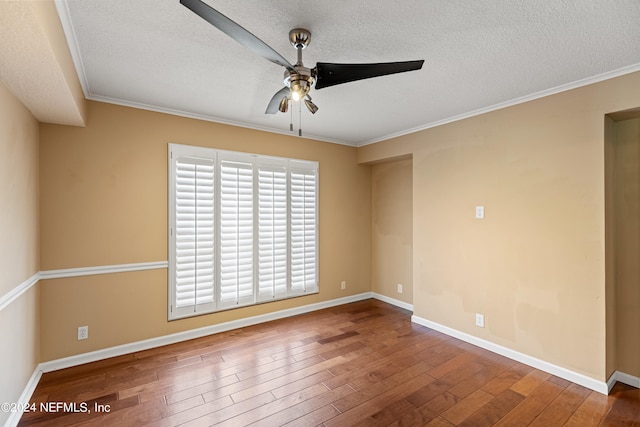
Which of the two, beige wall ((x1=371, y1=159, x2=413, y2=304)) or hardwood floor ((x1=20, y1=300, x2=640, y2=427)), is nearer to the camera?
hardwood floor ((x1=20, y1=300, x2=640, y2=427))

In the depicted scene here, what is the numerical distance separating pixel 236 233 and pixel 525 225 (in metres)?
3.16

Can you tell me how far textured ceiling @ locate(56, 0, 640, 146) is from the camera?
1686 millimetres

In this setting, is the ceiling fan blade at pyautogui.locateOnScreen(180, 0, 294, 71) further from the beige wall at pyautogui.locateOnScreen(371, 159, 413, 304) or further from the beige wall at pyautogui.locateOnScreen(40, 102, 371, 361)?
the beige wall at pyautogui.locateOnScreen(371, 159, 413, 304)

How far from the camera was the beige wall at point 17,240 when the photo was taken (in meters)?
1.93

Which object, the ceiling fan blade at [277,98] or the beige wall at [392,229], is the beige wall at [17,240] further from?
the beige wall at [392,229]

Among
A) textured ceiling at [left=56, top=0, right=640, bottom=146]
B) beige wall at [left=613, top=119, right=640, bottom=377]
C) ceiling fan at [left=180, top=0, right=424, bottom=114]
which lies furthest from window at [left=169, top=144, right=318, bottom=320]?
beige wall at [left=613, top=119, right=640, bottom=377]

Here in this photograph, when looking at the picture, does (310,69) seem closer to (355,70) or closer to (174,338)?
(355,70)

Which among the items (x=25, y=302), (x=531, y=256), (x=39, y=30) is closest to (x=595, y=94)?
(x=531, y=256)

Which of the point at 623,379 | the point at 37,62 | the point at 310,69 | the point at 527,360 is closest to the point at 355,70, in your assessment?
the point at 310,69

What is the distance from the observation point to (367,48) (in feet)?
6.82

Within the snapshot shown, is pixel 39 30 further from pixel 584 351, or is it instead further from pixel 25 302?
pixel 584 351

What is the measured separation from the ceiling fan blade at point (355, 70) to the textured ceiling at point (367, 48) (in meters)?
0.28

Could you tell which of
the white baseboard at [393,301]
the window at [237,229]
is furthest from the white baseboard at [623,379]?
the window at [237,229]

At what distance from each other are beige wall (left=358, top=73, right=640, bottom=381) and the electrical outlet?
12.1 feet
